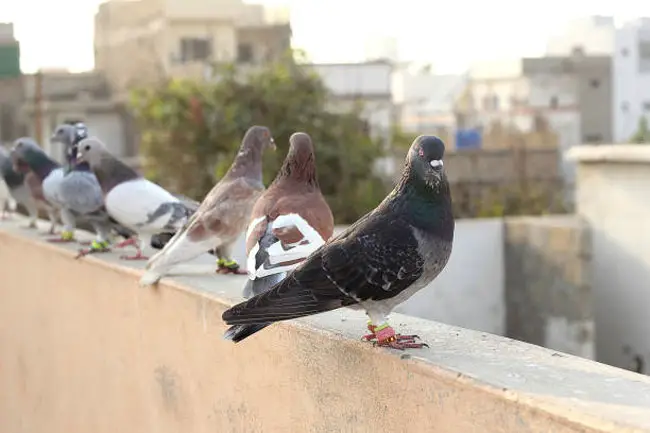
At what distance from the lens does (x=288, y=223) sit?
2.84m

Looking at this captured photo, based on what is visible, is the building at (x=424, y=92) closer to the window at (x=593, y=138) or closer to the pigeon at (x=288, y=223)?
the window at (x=593, y=138)

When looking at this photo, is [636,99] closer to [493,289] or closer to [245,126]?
[245,126]

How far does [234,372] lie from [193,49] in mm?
Answer: 20262

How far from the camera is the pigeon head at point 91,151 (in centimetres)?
423

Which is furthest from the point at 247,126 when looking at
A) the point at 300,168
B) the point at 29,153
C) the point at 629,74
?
the point at 629,74

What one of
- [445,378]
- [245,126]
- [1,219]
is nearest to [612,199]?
[1,219]

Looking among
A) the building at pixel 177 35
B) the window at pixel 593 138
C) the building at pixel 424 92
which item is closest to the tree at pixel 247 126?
the building at pixel 177 35

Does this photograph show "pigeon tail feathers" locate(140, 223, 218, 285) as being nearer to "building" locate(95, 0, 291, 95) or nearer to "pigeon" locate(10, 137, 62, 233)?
"pigeon" locate(10, 137, 62, 233)

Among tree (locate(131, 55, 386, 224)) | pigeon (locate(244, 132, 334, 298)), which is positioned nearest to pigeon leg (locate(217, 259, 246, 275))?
pigeon (locate(244, 132, 334, 298))

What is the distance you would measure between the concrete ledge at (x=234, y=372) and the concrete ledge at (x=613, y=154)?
4.46 m

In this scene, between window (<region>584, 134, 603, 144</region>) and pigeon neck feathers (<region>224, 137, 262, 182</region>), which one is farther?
window (<region>584, 134, 603, 144</region>)

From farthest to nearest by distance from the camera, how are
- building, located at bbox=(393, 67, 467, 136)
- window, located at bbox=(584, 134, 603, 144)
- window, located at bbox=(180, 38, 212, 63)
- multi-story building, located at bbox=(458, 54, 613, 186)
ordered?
building, located at bbox=(393, 67, 467, 136)
window, located at bbox=(584, 134, 603, 144)
multi-story building, located at bbox=(458, 54, 613, 186)
window, located at bbox=(180, 38, 212, 63)

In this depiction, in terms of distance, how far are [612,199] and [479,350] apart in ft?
19.7

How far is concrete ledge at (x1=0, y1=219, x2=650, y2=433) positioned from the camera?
6.32 ft
